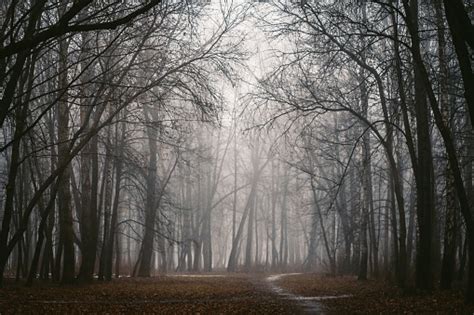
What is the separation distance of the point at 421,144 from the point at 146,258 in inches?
698

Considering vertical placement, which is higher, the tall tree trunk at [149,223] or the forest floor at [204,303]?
the tall tree trunk at [149,223]

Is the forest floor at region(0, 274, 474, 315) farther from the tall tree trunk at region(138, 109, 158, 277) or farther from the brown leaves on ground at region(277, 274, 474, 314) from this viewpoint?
the tall tree trunk at region(138, 109, 158, 277)

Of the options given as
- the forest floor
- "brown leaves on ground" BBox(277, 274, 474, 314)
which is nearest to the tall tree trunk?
the forest floor

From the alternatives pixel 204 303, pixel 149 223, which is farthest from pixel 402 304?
pixel 149 223

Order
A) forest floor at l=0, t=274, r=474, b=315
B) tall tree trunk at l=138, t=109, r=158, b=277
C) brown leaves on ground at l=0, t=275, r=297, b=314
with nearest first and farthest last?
forest floor at l=0, t=274, r=474, b=315, brown leaves on ground at l=0, t=275, r=297, b=314, tall tree trunk at l=138, t=109, r=158, b=277

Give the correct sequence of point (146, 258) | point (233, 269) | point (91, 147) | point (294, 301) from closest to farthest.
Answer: point (294, 301)
point (91, 147)
point (146, 258)
point (233, 269)

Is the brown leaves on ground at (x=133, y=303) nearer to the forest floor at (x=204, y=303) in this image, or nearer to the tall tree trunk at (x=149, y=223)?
the forest floor at (x=204, y=303)

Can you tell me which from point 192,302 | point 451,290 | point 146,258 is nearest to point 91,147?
point 192,302

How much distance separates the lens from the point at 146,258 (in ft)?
91.2

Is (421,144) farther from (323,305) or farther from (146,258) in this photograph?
(146,258)

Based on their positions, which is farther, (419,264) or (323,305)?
(419,264)

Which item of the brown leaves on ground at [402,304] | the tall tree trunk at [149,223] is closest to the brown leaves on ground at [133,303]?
the brown leaves on ground at [402,304]

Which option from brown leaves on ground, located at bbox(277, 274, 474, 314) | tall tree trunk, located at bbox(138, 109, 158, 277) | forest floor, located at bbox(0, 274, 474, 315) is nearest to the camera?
brown leaves on ground, located at bbox(277, 274, 474, 314)

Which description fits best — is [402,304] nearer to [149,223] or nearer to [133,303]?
[133,303]
